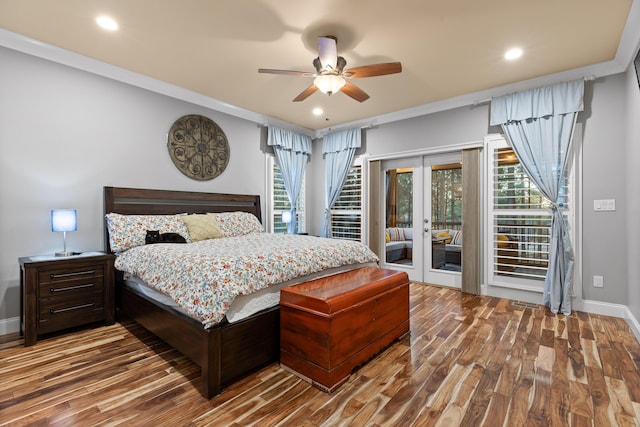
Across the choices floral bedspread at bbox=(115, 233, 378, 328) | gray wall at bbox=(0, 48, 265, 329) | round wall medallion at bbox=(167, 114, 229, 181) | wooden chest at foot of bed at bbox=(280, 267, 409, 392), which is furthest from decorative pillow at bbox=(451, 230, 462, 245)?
gray wall at bbox=(0, 48, 265, 329)

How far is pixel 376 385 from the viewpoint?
6.66 feet

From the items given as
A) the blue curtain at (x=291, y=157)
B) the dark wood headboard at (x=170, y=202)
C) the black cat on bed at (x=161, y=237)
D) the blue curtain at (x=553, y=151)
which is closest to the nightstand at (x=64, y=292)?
the black cat on bed at (x=161, y=237)

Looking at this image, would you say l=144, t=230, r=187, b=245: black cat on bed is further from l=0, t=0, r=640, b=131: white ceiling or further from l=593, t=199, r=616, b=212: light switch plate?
l=593, t=199, r=616, b=212: light switch plate

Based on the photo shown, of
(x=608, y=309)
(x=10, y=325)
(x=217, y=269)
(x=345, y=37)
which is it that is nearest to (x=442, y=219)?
(x=608, y=309)

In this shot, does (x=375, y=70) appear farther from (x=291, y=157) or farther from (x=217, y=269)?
(x=291, y=157)

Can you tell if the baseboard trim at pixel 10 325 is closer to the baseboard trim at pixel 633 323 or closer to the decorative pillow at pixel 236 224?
the decorative pillow at pixel 236 224

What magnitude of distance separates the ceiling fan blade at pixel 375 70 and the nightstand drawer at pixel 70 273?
3023 millimetres

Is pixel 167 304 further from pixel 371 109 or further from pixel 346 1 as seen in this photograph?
pixel 371 109

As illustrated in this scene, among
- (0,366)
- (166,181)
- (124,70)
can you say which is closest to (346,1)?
(124,70)

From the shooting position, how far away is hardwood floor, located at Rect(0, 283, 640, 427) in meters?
1.72

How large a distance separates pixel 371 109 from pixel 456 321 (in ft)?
10.5

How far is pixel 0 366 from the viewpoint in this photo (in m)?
2.25

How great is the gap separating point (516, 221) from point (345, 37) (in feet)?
9.88

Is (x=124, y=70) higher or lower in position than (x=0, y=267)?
higher
